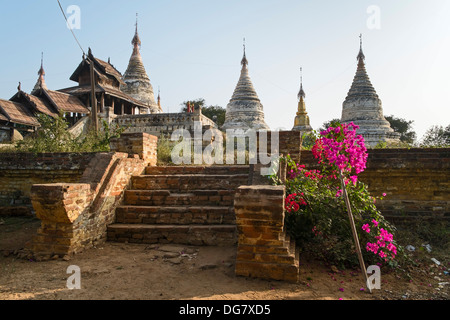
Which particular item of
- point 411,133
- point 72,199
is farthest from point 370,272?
point 411,133

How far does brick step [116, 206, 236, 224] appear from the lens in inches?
172

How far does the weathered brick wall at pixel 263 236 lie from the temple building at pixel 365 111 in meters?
16.6

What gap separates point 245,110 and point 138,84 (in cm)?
941

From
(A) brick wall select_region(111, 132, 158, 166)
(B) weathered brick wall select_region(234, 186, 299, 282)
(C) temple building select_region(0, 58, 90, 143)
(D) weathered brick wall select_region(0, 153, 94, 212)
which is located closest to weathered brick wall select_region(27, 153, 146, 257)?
(A) brick wall select_region(111, 132, 158, 166)

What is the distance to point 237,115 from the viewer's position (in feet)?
69.7

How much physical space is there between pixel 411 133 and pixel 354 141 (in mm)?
36744

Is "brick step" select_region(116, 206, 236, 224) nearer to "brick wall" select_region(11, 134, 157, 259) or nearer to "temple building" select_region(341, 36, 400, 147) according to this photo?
"brick wall" select_region(11, 134, 157, 259)

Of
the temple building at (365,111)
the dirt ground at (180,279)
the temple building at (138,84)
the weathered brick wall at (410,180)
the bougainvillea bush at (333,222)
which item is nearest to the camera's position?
the dirt ground at (180,279)

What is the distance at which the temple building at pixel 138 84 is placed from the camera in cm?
2312

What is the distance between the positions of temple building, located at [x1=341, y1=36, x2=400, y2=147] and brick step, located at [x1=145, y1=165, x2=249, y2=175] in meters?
14.6

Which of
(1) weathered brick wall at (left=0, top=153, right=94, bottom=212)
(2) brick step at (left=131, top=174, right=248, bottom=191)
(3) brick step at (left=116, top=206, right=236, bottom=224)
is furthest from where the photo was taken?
(1) weathered brick wall at (left=0, top=153, right=94, bottom=212)

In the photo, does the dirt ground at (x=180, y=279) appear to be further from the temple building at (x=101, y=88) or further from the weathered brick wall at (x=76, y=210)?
the temple building at (x=101, y=88)

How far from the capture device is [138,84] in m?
23.3

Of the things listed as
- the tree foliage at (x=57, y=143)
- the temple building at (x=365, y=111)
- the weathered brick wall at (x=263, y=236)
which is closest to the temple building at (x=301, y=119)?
the temple building at (x=365, y=111)
